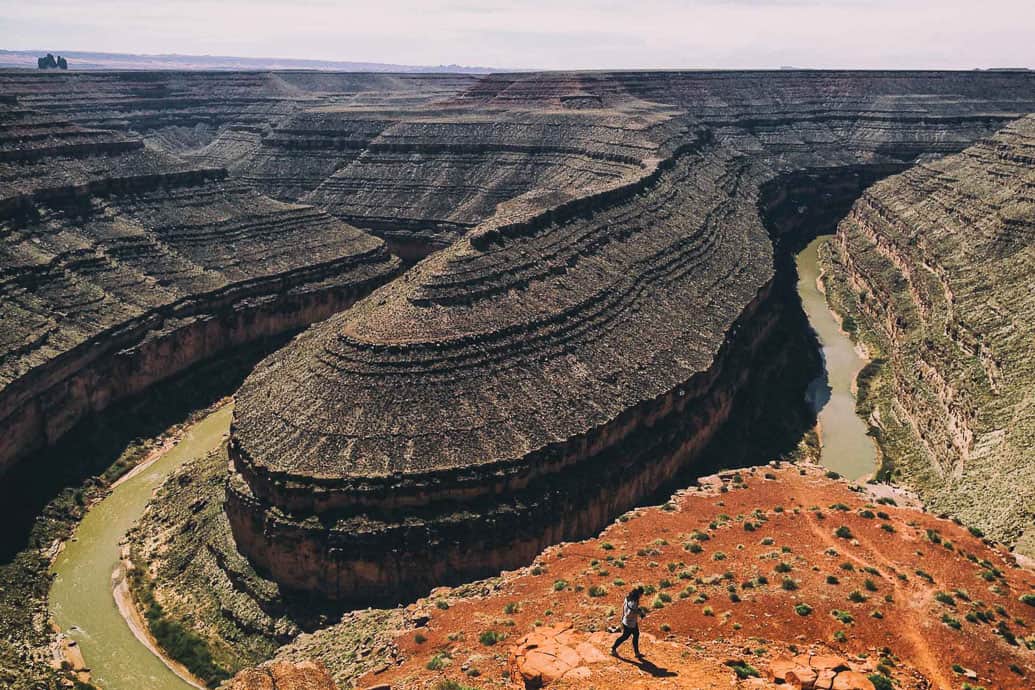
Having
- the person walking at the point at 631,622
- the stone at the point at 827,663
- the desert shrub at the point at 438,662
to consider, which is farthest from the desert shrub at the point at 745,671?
the desert shrub at the point at 438,662

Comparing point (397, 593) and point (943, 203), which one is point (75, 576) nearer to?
point (397, 593)

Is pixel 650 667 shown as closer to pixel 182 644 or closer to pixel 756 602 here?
pixel 756 602

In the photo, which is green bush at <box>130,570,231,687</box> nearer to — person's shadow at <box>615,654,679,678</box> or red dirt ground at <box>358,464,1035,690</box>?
red dirt ground at <box>358,464,1035,690</box>

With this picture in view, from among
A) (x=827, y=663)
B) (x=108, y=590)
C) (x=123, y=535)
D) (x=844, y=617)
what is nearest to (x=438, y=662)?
(x=827, y=663)

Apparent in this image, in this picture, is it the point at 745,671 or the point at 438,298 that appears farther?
the point at 438,298

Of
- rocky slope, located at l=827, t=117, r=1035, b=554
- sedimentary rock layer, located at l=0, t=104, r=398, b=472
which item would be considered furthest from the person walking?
sedimentary rock layer, located at l=0, t=104, r=398, b=472

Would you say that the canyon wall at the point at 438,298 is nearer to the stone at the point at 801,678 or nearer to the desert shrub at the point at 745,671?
the desert shrub at the point at 745,671
